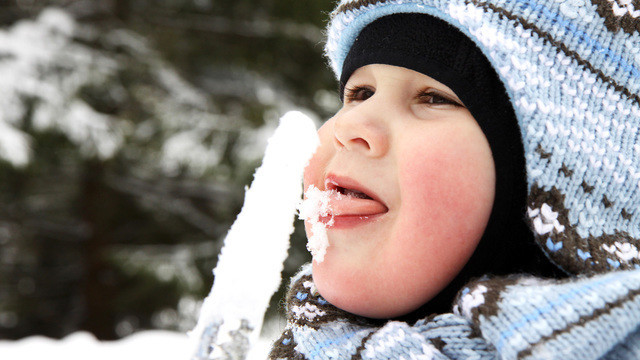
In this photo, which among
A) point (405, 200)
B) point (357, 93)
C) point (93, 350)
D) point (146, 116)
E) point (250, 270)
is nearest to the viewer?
point (250, 270)

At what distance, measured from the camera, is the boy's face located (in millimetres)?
804

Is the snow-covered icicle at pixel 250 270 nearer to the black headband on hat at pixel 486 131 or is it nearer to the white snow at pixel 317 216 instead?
the white snow at pixel 317 216

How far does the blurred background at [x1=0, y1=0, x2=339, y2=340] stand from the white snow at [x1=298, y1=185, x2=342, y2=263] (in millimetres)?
3471

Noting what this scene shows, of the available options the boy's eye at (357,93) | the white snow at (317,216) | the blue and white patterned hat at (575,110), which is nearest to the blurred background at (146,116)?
the boy's eye at (357,93)

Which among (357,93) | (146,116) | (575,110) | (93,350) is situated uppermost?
(146,116)

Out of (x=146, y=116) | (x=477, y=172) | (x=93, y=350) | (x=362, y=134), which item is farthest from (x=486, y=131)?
(x=146, y=116)

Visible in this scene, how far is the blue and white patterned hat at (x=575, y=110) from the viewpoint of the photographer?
0.79 m

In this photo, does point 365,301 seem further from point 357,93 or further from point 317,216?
point 357,93

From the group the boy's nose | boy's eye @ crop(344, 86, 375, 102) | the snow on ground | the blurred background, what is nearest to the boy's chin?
the boy's nose

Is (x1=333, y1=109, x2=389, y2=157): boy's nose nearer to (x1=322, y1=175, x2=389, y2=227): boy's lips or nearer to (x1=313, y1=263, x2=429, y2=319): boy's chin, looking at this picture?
(x1=322, y1=175, x2=389, y2=227): boy's lips

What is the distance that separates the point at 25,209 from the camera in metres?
5.50

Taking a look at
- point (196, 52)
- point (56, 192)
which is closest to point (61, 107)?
point (196, 52)

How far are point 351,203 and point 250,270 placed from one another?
29 cm

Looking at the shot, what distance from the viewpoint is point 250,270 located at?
0.59 m
